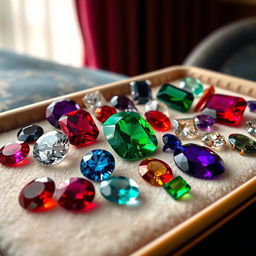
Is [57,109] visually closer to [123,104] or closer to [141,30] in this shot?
[123,104]

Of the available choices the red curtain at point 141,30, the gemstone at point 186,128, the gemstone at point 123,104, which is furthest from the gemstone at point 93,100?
the red curtain at point 141,30

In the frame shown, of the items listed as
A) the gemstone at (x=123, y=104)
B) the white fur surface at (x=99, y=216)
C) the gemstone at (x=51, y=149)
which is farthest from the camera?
the gemstone at (x=123, y=104)

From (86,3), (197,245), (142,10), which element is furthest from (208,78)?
(142,10)

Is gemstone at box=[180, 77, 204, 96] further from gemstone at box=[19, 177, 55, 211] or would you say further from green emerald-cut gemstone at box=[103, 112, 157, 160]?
gemstone at box=[19, 177, 55, 211]

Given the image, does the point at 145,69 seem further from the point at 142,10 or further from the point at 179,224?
the point at 179,224

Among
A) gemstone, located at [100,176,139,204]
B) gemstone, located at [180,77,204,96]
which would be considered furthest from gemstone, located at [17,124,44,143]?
gemstone, located at [180,77,204,96]

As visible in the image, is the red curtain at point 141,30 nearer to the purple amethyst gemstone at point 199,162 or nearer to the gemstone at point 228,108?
the gemstone at point 228,108

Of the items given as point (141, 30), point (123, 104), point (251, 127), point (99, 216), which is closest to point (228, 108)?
point (251, 127)
